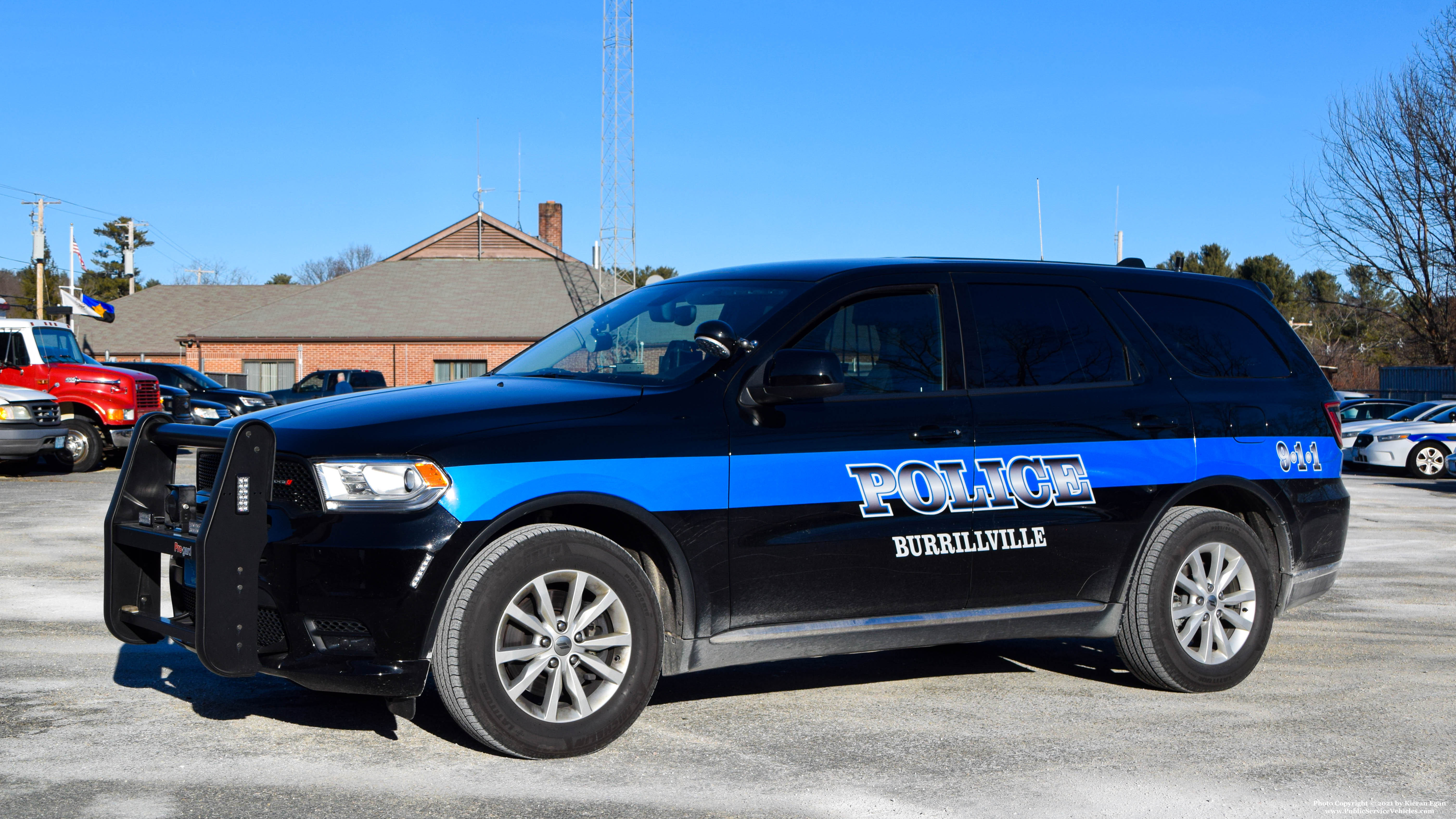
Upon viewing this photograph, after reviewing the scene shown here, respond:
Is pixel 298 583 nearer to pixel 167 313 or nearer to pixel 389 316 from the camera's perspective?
pixel 389 316

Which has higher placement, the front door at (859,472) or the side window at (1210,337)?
the side window at (1210,337)

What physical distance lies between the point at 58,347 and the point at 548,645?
1828 cm

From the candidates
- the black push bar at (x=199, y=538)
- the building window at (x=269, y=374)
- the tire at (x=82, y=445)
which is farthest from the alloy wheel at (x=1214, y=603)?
the building window at (x=269, y=374)

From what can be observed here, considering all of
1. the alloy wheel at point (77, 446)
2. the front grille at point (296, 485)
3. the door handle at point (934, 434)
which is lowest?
the alloy wheel at point (77, 446)

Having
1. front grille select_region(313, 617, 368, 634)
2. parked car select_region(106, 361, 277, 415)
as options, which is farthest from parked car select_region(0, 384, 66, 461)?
front grille select_region(313, 617, 368, 634)

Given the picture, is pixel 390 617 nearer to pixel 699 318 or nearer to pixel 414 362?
pixel 699 318

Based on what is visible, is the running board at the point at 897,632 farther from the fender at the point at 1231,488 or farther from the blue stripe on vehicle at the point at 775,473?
the blue stripe on vehicle at the point at 775,473

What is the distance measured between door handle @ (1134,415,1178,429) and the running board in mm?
796

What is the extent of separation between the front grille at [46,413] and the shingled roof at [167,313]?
3663cm

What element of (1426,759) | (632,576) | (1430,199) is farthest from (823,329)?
(1430,199)

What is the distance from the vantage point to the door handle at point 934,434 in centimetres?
535

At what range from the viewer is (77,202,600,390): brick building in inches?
1937

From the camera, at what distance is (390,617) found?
4.41 meters

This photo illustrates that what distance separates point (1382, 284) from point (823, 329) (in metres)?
34.7
